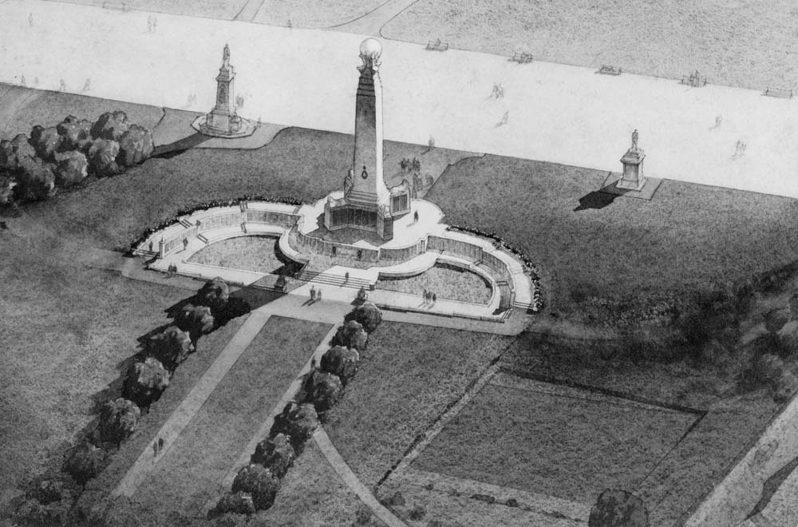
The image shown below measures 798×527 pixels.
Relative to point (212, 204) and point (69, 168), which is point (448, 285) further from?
point (69, 168)

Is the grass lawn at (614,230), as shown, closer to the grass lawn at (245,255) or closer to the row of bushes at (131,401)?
the grass lawn at (245,255)

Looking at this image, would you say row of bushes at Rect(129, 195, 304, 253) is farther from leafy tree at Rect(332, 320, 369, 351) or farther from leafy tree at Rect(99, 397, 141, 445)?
A: leafy tree at Rect(99, 397, 141, 445)

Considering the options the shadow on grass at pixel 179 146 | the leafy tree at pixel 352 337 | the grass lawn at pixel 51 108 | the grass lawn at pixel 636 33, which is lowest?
the leafy tree at pixel 352 337

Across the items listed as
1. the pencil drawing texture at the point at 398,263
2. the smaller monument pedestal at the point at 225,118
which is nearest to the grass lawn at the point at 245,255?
the pencil drawing texture at the point at 398,263


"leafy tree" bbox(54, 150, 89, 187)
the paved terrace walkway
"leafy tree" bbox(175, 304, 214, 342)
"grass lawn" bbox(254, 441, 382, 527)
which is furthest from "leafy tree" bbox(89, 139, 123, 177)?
"grass lawn" bbox(254, 441, 382, 527)

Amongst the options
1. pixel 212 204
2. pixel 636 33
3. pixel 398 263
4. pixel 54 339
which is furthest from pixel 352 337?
pixel 636 33

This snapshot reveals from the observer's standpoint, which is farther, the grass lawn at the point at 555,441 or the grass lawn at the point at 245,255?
the grass lawn at the point at 245,255

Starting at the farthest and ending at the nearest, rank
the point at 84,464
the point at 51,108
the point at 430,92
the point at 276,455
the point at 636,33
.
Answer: the point at 51,108, the point at 636,33, the point at 430,92, the point at 84,464, the point at 276,455
